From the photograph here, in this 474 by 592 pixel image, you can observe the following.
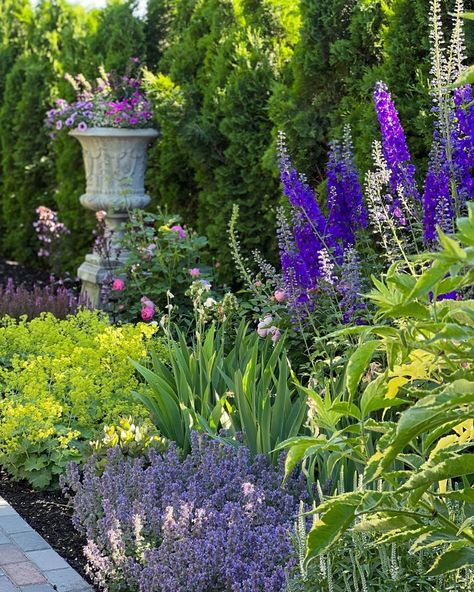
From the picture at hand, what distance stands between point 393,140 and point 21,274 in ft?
22.8

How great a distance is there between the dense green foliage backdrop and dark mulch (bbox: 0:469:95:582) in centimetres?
247

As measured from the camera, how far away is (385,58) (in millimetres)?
5117

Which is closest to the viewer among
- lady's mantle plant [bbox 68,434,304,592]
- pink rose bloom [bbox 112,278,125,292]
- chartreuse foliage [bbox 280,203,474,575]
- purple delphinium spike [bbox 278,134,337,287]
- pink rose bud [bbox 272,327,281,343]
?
chartreuse foliage [bbox 280,203,474,575]

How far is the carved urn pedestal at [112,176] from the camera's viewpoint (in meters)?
7.36

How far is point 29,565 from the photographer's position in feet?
10.7

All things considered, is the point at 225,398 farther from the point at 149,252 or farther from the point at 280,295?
the point at 149,252

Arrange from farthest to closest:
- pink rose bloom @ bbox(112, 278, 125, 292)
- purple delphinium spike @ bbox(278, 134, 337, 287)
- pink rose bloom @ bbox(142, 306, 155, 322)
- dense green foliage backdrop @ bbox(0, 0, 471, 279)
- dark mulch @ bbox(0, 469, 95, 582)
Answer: pink rose bloom @ bbox(112, 278, 125, 292) < pink rose bloom @ bbox(142, 306, 155, 322) < dense green foliage backdrop @ bbox(0, 0, 471, 279) < purple delphinium spike @ bbox(278, 134, 337, 287) < dark mulch @ bbox(0, 469, 95, 582)

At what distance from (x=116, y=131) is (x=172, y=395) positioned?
3.74 m

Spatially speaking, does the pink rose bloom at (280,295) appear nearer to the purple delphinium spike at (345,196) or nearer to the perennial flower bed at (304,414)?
the perennial flower bed at (304,414)

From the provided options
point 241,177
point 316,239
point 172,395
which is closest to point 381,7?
point 316,239

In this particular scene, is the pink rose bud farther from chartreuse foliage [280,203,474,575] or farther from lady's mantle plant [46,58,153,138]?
lady's mantle plant [46,58,153,138]

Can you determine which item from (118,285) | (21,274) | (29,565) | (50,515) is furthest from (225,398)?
(21,274)

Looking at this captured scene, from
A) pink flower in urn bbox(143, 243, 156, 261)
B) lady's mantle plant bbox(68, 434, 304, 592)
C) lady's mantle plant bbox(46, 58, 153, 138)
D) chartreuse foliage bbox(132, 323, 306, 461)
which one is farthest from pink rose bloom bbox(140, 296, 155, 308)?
lady's mantle plant bbox(68, 434, 304, 592)

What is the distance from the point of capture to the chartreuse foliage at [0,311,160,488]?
13.3 feet
